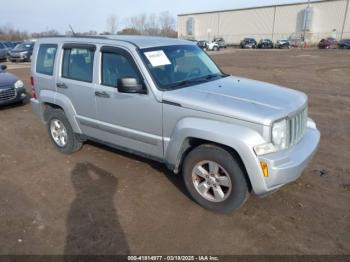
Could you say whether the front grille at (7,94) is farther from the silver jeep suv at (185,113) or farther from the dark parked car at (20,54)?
the dark parked car at (20,54)

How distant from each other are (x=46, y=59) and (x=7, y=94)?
4.23 metres

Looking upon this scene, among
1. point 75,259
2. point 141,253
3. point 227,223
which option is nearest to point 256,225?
point 227,223

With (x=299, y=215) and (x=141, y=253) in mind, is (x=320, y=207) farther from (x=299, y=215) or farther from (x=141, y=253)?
(x=141, y=253)

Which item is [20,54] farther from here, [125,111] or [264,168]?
[264,168]

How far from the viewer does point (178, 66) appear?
4273 millimetres

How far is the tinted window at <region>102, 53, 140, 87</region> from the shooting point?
409cm

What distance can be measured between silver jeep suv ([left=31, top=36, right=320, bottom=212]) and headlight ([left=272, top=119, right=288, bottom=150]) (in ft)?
0.03

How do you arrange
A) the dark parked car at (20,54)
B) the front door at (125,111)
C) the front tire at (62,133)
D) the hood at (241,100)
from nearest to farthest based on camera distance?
the hood at (241,100) → the front door at (125,111) → the front tire at (62,133) → the dark parked car at (20,54)

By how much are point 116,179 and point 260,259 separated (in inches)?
93.9

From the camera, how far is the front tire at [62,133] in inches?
210

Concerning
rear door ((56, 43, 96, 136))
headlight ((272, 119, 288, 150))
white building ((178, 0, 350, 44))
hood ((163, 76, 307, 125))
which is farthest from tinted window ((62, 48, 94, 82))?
white building ((178, 0, 350, 44))

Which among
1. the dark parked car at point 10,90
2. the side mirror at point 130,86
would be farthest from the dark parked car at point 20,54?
the side mirror at point 130,86

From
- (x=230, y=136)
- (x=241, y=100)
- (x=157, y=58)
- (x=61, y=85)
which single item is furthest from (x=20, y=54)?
(x=230, y=136)

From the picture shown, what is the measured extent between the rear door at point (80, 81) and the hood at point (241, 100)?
1.50 metres
